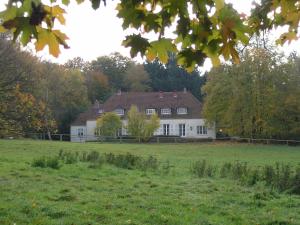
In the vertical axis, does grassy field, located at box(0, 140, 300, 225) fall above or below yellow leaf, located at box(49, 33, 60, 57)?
below

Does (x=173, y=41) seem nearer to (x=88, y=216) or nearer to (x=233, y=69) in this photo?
(x=88, y=216)

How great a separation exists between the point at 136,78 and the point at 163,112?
671 inches

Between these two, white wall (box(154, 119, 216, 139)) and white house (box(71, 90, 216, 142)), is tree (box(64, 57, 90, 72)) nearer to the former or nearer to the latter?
white house (box(71, 90, 216, 142))

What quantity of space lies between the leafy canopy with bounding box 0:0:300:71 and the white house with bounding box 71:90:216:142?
61688 millimetres

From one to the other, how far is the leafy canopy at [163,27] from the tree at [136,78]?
8057 centimetres

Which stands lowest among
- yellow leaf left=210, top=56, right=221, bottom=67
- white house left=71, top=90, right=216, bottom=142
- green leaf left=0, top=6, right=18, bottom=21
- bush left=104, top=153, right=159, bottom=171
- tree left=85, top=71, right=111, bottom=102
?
bush left=104, top=153, right=159, bottom=171

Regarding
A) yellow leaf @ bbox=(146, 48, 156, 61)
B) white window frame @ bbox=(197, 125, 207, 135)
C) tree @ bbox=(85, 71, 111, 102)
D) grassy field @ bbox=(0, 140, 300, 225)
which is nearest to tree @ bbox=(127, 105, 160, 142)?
white window frame @ bbox=(197, 125, 207, 135)

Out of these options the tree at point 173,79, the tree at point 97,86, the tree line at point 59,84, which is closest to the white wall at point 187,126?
the tree line at point 59,84

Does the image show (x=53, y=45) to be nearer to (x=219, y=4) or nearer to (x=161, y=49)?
(x=161, y=49)

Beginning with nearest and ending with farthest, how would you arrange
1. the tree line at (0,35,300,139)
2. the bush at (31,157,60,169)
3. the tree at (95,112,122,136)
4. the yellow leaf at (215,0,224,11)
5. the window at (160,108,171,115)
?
the yellow leaf at (215,0,224,11)
the bush at (31,157,60,169)
the tree line at (0,35,300,139)
the tree at (95,112,122,136)
the window at (160,108,171,115)

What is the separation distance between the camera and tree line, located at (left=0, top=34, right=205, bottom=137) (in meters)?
20.0

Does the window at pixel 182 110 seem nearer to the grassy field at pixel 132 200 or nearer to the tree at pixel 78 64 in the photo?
the tree at pixel 78 64

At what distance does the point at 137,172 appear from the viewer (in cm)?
1678

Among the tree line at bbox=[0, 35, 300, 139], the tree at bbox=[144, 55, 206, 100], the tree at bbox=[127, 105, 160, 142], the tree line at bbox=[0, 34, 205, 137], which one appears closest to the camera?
the tree line at bbox=[0, 34, 205, 137]
